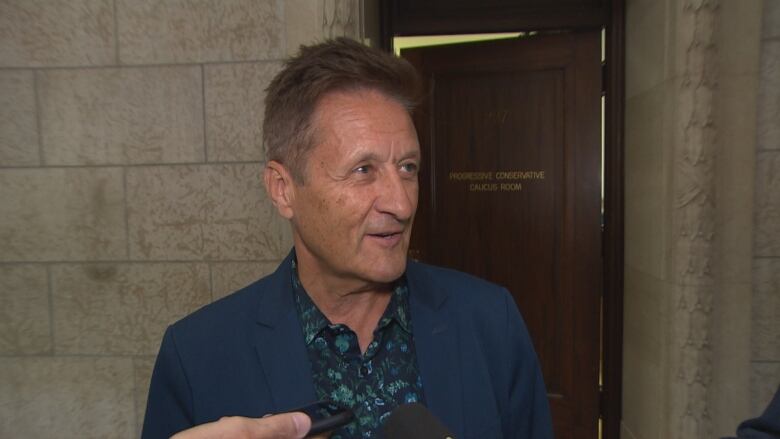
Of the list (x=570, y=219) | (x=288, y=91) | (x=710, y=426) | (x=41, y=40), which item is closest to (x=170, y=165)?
(x=41, y=40)

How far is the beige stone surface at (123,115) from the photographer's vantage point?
2.40 m

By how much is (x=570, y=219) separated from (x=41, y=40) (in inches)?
109

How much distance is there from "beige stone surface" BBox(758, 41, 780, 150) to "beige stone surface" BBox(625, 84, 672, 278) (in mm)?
367

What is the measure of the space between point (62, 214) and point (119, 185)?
0.98 feet

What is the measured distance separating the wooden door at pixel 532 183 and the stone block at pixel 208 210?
1.14 metres

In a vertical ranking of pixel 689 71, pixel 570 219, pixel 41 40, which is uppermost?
pixel 41 40

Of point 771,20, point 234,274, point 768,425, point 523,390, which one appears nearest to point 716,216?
point 771,20

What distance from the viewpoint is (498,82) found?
10.4 feet

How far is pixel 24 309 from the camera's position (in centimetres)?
250

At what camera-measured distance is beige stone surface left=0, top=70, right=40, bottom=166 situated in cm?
243

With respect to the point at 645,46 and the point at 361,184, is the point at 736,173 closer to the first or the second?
the point at 645,46

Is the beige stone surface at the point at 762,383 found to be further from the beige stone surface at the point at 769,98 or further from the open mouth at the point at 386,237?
the open mouth at the point at 386,237

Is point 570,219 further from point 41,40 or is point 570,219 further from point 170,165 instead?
point 41,40

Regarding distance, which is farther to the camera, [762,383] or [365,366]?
[762,383]
